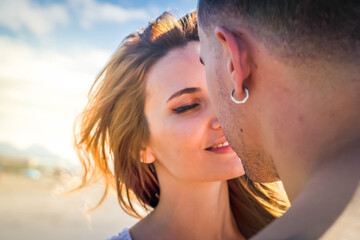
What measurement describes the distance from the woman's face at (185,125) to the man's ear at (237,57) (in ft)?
5.30

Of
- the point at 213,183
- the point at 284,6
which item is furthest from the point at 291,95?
the point at 213,183

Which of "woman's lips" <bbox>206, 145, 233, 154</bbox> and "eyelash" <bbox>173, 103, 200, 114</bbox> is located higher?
"eyelash" <bbox>173, 103, 200, 114</bbox>

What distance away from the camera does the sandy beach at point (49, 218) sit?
16.2m

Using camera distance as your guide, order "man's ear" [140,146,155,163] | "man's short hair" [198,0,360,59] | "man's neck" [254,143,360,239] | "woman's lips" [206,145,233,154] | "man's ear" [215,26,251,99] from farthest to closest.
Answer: "man's ear" [140,146,155,163]
"woman's lips" [206,145,233,154]
"man's ear" [215,26,251,99]
"man's short hair" [198,0,360,59]
"man's neck" [254,143,360,239]

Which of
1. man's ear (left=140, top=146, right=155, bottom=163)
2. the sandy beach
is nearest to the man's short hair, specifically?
man's ear (left=140, top=146, right=155, bottom=163)

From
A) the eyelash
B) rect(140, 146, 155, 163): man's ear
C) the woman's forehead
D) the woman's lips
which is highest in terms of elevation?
the woman's forehead

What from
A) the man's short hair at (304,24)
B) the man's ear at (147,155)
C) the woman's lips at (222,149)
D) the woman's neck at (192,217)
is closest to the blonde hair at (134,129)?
the man's ear at (147,155)

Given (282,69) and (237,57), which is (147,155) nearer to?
(237,57)

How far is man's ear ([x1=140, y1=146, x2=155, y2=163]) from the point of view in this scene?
3.77 metres

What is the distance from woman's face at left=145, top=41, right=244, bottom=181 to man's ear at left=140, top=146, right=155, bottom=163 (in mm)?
37

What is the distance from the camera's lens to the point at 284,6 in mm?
1568

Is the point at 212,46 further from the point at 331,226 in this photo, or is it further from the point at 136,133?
the point at 136,133

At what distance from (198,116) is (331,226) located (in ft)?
7.52

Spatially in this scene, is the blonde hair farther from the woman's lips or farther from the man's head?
Answer: the man's head
